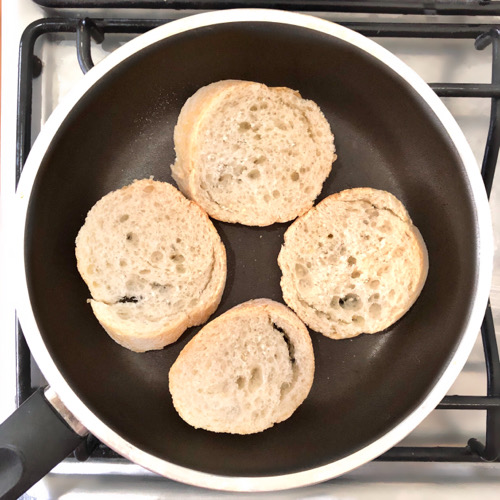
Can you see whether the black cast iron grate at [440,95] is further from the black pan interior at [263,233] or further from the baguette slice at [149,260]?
the baguette slice at [149,260]

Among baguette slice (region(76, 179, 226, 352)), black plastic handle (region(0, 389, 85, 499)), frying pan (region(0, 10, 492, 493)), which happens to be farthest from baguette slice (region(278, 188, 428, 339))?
black plastic handle (region(0, 389, 85, 499))

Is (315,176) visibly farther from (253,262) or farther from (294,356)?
A: (294,356)

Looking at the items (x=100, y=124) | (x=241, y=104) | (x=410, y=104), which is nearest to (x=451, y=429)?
(x=410, y=104)

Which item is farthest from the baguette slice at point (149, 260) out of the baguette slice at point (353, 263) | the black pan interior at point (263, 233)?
the baguette slice at point (353, 263)

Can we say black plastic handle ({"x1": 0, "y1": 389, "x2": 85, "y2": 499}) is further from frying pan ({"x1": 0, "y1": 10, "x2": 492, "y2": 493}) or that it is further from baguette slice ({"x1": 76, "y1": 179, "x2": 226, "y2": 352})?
baguette slice ({"x1": 76, "y1": 179, "x2": 226, "y2": 352})

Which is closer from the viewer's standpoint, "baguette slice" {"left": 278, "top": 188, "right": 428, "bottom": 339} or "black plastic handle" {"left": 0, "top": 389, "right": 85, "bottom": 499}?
"black plastic handle" {"left": 0, "top": 389, "right": 85, "bottom": 499}

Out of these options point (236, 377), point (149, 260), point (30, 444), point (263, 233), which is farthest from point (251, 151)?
point (30, 444)

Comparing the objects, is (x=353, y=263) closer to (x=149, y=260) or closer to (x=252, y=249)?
(x=252, y=249)
